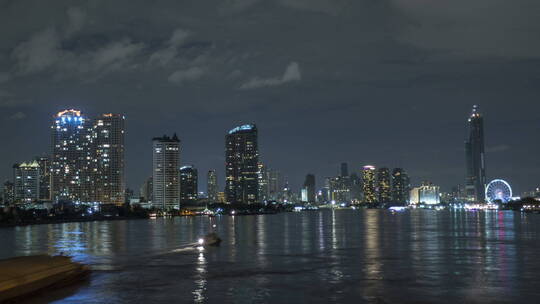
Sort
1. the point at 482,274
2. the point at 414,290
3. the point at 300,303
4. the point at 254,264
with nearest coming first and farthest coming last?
1. the point at 300,303
2. the point at 414,290
3. the point at 482,274
4. the point at 254,264

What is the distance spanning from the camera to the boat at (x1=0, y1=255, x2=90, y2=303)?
34156 mm

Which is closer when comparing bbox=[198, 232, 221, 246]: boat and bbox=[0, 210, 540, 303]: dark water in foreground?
bbox=[0, 210, 540, 303]: dark water in foreground

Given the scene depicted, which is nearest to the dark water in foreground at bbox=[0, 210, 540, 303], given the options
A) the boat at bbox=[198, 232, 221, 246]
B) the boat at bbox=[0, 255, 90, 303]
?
the boat at bbox=[0, 255, 90, 303]

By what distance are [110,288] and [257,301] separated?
11.6 meters

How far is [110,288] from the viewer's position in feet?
132

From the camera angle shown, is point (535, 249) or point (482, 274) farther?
point (535, 249)

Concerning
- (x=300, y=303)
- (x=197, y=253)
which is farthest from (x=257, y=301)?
(x=197, y=253)

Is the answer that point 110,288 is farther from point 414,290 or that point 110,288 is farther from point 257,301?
point 414,290

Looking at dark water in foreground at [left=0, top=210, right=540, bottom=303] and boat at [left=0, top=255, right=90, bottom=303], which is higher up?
boat at [left=0, top=255, right=90, bottom=303]

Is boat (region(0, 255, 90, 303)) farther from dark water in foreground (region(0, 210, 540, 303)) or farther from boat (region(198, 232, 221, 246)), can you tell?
boat (region(198, 232, 221, 246))

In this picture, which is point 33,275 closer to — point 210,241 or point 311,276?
point 311,276

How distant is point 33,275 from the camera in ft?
122

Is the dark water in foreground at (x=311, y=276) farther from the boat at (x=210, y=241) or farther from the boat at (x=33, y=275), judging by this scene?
the boat at (x=210, y=241)

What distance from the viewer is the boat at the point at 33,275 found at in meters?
34.2
